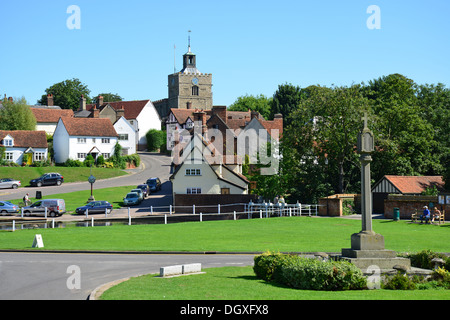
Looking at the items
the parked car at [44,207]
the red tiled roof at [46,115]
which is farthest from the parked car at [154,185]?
the red tiled roof at [46,115]

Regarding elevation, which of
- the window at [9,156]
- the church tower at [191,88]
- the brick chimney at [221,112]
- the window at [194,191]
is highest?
the church tower at [191,88]

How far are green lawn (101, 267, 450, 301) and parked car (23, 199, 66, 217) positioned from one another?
3508 centimetres

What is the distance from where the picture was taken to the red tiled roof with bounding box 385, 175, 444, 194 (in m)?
51.2

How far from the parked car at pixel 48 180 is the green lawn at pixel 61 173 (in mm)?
1422

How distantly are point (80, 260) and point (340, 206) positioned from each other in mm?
29802

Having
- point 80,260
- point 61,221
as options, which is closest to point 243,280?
point 80,260

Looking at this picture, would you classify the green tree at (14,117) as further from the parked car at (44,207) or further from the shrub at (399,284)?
the shrub at (399,284)

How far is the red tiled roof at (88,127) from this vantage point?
89250mm

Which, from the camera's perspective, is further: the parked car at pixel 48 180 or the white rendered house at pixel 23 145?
the white rendered house at pixel 23 145

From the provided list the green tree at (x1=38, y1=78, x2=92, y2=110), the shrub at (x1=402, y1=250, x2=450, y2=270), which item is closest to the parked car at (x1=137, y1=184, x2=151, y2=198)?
the shrub at (x1=402, y1=250, x2=450, y2=270)

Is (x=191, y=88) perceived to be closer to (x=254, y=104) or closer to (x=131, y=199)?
(x=254, y=104)

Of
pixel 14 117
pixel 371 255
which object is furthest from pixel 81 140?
pixel 371 255

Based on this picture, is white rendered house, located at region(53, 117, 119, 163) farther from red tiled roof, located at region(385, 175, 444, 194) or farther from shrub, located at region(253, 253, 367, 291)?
shrub, located at region(253, 253, 367, 291)
